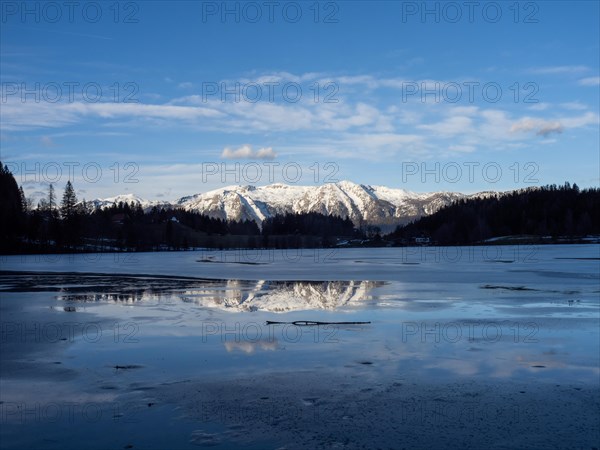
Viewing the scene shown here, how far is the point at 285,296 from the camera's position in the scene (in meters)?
24.8

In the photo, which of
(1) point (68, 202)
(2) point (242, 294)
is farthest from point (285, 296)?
(1) point (68, 202)

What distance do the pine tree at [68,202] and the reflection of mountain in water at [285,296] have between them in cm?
13096

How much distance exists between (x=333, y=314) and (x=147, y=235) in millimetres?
170197

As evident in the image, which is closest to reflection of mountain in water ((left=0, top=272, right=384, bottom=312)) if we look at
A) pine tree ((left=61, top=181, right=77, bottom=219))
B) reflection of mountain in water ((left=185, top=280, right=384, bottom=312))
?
reflection of mountain in water ((left=185, top=280, right=384, bottom=312))

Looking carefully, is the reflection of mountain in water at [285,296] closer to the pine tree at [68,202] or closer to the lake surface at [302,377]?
the lake surface at [302,377]

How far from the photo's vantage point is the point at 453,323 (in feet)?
53.8

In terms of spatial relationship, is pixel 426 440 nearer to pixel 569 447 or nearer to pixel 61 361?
pixel 569 447

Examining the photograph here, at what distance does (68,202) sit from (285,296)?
14046 cm

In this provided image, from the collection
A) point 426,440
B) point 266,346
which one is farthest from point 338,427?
point 266,346

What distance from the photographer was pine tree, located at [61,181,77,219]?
485 ft

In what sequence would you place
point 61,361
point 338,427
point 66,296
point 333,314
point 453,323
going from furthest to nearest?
point 66,296 → point 333,314 → point 453,323 → point 61,361 → point 338,427

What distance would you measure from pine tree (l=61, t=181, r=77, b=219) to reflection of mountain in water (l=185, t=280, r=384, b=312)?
130955 millimetres

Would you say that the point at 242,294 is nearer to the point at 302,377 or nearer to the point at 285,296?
the point at 285,296

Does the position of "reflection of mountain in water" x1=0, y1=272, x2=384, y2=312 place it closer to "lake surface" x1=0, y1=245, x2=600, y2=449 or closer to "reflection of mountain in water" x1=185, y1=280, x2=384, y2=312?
"reflection of mountain in water" x1=185, y1=280, x2=384, y2=312
